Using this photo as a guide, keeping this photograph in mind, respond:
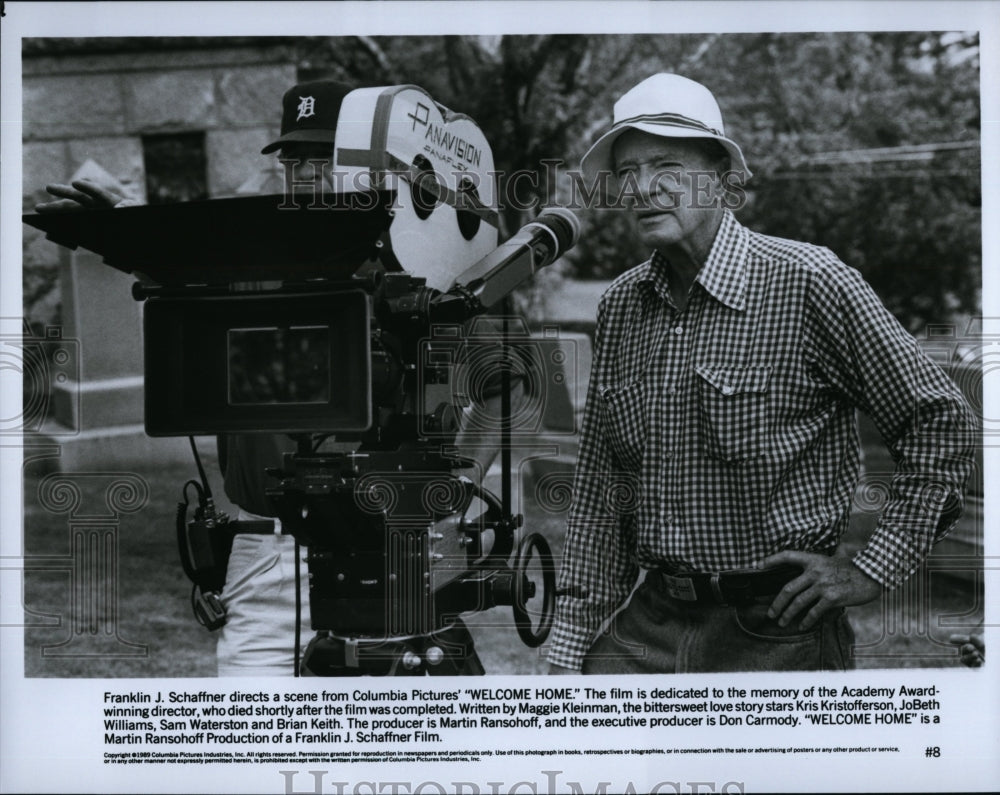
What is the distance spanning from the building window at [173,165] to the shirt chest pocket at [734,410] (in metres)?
1.39

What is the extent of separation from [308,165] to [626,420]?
3.07 feet

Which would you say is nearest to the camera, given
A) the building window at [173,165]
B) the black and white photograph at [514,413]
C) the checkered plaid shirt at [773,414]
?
the checkered plaid shirt at [773,414]

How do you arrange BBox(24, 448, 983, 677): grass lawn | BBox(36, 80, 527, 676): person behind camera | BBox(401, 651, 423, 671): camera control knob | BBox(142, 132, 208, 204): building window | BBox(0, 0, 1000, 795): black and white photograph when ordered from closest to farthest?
1. BBox(0, 0, 1000, 795): black and white photograph
2. BBox(401, 651, 423, 671): camera control knob
3. BBox(36, 80, 527, 676): person behind camera
4. BBox(24, 448, 983, 677): grass lawn
5. BBox(142, 132, 208, 204): building window

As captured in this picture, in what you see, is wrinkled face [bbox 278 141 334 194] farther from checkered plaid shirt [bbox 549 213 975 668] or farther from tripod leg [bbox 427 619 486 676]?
tripod leg [bbox 427 619 486 676]

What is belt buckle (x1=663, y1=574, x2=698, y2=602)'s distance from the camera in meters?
2.38

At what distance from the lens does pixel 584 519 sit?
2.57 meters

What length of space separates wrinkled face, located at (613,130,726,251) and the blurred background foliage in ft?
1.04

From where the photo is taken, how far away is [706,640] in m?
2.48

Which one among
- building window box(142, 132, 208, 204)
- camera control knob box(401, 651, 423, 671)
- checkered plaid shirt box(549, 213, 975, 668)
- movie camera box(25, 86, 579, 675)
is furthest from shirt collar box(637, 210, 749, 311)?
building window box(142, 132, 208, 204)

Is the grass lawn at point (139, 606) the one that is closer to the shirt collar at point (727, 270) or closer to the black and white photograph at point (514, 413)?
the black and white photograph at point (514, 413)

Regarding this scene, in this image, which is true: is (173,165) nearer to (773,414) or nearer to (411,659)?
(411,659)

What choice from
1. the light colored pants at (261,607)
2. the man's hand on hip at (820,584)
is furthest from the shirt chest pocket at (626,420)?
the light colored pants at (261,607)

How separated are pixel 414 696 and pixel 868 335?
1.35m

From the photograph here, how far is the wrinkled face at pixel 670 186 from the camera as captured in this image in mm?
2453
